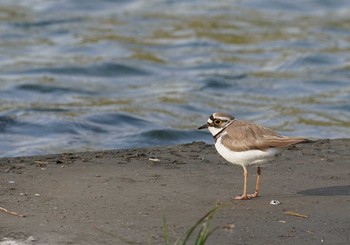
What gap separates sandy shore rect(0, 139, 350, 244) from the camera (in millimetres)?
7484

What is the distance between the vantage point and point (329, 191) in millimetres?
9000

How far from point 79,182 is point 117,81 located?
9.01m

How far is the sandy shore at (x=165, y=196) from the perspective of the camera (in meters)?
7.48

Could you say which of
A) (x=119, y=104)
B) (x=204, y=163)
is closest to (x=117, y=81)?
(x=119, y=104)

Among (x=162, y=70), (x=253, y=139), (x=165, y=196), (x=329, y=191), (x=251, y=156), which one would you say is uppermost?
(x=253, y=139)

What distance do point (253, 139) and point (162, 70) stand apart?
34.1ft

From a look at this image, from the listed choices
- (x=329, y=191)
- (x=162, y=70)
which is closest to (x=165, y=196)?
(x=329, y=191)

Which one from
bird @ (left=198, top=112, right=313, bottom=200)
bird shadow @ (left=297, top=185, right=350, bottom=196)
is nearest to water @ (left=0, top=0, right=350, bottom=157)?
bird @ (left=198, top=112, right=313, bottom=200)

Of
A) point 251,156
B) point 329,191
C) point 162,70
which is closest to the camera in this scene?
point 251,156

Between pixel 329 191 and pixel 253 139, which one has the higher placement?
pixel 253 139

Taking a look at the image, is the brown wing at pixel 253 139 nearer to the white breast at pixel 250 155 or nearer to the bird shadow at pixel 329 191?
the white breast at pixel 250 155

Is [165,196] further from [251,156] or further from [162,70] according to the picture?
[162,70]

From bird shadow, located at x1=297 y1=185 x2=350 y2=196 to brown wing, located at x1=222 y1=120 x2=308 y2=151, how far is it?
2.19 feet

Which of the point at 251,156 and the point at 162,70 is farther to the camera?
the point at 162,70
